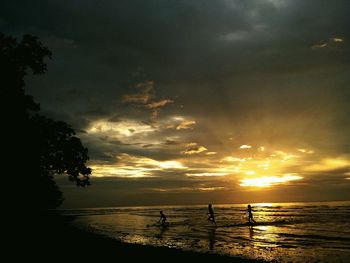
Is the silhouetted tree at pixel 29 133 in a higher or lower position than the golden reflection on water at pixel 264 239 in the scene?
higher

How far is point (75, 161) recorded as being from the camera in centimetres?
2164

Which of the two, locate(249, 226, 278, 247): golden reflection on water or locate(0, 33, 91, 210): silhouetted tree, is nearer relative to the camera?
locate(0, 33, 91, 210): silhouetted tree

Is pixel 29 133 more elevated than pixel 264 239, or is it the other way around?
pixel 29 133

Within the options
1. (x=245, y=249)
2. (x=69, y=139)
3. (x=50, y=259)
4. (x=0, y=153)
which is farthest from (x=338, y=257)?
(x=0, y=153)

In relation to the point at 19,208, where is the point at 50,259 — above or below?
below

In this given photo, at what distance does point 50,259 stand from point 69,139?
795 centimetres

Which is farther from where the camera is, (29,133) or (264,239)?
(264,239)

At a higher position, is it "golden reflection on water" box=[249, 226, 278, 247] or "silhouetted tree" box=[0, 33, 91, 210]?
"silhouetted tree" box=[0, 33, 91, 210]

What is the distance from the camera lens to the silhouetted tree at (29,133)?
1952 cm

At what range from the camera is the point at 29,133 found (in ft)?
65.0

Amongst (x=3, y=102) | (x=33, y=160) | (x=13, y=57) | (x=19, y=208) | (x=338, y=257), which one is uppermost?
(x=13, y=57)

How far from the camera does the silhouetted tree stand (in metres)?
19.5

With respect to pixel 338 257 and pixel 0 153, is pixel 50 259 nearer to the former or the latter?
pixel 0 153

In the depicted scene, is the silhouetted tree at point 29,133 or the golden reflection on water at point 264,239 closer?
the silhouetted tree at point 29,133
